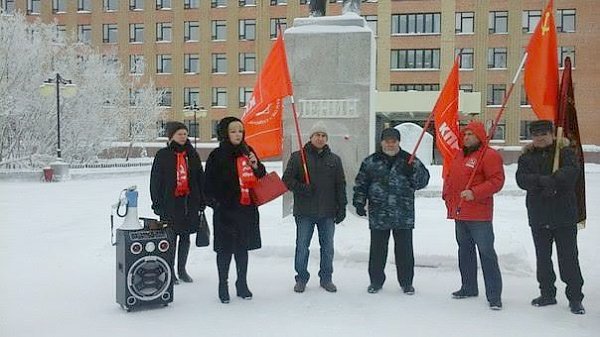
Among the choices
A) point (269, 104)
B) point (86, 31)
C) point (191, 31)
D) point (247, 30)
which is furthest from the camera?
point (86, 31)

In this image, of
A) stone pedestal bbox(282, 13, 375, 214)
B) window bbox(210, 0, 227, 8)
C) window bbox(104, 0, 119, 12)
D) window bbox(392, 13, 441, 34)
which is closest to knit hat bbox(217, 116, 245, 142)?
stone pedestal bbox(282, 13, 375, 214)

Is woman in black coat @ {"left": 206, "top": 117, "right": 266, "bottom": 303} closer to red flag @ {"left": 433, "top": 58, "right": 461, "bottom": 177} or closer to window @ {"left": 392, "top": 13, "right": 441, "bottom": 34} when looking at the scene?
red flag @ {"left": 433, "top": 58, "right": 461, "bottom": 177}

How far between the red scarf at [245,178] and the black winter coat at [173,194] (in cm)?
70

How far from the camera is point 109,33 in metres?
59.7

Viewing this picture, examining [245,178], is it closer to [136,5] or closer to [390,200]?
[390,200]

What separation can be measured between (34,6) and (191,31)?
17.2 m

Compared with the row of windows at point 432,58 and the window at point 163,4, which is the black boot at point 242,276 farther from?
the window at point 163,4

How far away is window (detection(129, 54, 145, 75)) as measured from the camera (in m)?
53.9

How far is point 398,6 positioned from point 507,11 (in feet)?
28.7

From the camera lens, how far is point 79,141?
115 ft

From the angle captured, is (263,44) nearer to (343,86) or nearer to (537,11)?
(537,11)

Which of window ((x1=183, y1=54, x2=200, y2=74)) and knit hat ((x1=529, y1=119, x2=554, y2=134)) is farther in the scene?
window ((x1=183, y1=54, x2=200, y2=74))

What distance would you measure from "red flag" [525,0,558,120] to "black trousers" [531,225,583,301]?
1.20m

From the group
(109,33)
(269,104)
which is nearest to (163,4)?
(109,33)
